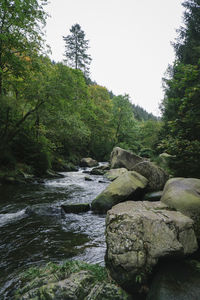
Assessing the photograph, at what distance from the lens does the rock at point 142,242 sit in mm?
2525

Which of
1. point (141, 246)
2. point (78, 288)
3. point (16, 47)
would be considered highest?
point (16, 47)

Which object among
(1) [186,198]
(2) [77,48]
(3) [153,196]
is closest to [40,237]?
(1) [186,198]

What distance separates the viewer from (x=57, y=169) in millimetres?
17703

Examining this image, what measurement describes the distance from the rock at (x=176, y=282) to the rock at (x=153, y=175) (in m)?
4.72

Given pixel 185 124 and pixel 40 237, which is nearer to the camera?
pixel 185 124

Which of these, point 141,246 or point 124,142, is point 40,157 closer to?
point 141,246

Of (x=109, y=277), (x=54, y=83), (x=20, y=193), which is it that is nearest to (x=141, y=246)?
(x=109, y=277)

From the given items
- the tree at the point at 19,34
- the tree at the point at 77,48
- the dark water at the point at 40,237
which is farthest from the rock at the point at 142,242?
the tree at the point at 77,48

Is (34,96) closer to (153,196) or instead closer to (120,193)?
(120,193)

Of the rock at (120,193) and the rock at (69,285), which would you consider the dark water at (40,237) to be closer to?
the rock at (69,285)

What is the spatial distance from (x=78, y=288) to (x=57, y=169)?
15.8 meters

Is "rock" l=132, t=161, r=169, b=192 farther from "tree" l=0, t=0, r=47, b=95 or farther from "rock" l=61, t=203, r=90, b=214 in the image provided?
"tree" l=0, t=0, r=47, b=95

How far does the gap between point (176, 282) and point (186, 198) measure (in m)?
1.91

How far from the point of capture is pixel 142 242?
266 centimetres
